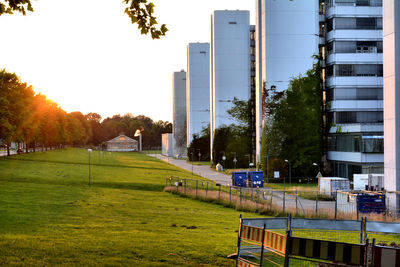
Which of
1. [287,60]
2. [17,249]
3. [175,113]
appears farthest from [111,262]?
[175,113]

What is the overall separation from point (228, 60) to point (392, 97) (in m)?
78.0

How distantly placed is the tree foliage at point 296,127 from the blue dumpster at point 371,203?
34.8 meters

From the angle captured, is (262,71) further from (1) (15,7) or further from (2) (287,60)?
(1) (15,7)

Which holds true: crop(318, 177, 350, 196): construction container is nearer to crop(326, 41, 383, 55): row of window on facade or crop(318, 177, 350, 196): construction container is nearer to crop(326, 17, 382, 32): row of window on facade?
crop(326, 41, 383, 55): row of window on facade

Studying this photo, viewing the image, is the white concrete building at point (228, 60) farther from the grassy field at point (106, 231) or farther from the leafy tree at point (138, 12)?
the leafy tree at point (138, 12)

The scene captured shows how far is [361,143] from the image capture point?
60.1m

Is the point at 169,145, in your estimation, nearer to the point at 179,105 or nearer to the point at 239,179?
the point at 179,105

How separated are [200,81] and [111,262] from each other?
443 ft

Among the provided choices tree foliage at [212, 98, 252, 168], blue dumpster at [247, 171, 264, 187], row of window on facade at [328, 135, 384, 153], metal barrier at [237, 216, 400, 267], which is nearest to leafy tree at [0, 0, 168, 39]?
metal barrier at [237, 216, 400, 267]

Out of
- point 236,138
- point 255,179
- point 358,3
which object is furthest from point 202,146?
point 255,179

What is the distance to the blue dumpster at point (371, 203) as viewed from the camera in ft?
104

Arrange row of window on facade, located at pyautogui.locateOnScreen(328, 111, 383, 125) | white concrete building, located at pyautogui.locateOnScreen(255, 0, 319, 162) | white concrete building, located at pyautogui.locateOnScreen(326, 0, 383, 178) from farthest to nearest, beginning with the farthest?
row of window on facade, located at pyautogui.locateOnScreen(328, 111, 383, 125) → white concrete building, located at pyautogui.locateOnScreen(255, 0, 319, 162) → white concrete building, located at pyautogui.locateOnScreen(326, 0, 383, 178)

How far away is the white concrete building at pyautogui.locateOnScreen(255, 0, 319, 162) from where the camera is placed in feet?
227

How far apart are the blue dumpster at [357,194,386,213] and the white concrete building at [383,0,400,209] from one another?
3.17 ft
